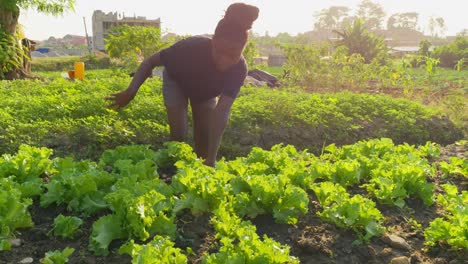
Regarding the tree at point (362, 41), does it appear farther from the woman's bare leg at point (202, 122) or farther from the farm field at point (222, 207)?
the woman's bare leg at point (202, 122)

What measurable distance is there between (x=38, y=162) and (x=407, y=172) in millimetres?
3090

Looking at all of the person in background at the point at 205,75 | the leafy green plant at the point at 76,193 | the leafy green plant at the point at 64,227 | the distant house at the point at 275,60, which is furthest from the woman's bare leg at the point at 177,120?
the distant house at the point at 275,60

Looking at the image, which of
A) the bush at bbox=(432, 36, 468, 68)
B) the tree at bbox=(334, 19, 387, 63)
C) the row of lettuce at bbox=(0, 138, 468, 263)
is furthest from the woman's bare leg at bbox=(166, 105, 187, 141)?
the bush at bbox=(432, 36, 468, 68)

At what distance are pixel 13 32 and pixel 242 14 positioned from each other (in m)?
10.4

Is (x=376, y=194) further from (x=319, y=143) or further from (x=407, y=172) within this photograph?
(x=319, y=143)

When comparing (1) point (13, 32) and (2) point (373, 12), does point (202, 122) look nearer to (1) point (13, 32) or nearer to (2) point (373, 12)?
(1) point (13, 32)

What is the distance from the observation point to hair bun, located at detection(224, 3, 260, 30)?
395 centimetres

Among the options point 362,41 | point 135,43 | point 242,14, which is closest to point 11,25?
point 135,43

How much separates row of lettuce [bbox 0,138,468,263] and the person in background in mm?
422

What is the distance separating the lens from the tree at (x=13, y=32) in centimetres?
1175

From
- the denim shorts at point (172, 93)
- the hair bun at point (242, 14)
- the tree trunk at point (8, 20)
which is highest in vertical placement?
the hair bun at point (242, 14)

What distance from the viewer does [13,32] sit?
1238 centimetres

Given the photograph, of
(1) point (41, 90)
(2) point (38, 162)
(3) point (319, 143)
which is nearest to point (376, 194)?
(2) point (38, 162)

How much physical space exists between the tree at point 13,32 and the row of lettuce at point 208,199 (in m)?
8.81
